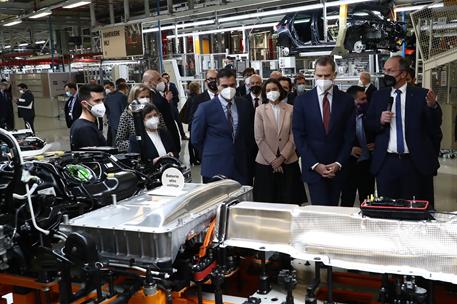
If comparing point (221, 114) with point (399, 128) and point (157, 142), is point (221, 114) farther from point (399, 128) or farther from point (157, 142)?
point (399, 128)

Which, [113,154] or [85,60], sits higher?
[85,60]

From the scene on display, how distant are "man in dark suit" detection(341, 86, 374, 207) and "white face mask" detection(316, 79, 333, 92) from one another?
0.84m

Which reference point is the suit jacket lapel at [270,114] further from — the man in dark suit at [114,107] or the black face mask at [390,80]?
the man in dark suit at [114,107]

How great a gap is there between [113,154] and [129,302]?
1371mm

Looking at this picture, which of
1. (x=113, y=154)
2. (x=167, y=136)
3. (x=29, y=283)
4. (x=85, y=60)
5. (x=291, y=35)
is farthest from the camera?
(x=85, y=60)

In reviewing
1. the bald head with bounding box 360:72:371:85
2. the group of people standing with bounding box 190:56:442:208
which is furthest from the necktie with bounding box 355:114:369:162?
the bald head with bounding box 360:72:371:85

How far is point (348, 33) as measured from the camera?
7.86 meters

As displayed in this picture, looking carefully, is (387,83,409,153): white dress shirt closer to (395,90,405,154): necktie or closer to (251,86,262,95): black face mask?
(395,90,405,154): necktie

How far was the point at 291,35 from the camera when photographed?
934cm

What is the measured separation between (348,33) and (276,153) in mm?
4141

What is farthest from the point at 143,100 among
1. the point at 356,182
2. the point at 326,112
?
the point at 356,182

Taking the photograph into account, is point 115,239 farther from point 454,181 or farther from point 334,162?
point 454,181

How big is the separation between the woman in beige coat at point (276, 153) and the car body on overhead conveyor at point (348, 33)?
12.5ft

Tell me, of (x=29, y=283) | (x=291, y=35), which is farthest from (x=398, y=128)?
(x=291, y=35)
